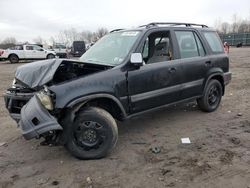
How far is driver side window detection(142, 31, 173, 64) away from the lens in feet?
18.9

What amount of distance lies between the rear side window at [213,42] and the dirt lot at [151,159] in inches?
60.6

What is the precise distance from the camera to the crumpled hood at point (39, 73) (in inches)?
177

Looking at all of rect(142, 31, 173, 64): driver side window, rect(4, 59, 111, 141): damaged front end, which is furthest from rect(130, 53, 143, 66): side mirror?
rect(142, 31, 173, 64): driver side window

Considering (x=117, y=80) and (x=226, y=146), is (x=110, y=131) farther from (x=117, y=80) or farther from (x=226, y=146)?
(x=226, y=146)

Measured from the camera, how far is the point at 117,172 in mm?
4199

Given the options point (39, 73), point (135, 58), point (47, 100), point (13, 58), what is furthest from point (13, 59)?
point (47, 100)

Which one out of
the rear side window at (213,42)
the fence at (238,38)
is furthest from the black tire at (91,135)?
the fence at (238,38)

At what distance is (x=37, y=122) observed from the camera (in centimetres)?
411

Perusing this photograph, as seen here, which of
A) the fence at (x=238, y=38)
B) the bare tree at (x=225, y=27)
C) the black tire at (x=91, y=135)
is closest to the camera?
the black tire at (x=91, y=135)

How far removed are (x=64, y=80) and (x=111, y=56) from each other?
1.04 metres

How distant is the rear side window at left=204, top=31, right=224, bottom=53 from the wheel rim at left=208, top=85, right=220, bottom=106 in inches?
32.6

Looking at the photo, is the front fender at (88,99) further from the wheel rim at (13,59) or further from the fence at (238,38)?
the fence at (238,38)

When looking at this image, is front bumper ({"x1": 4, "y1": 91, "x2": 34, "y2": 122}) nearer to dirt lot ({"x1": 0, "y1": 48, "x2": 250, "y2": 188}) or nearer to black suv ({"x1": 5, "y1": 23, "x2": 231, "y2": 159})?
black suv ({"x1": 5, "y1": 23, "x2": 231, "y2": 159})

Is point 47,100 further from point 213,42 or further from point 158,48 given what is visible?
point 213,42
